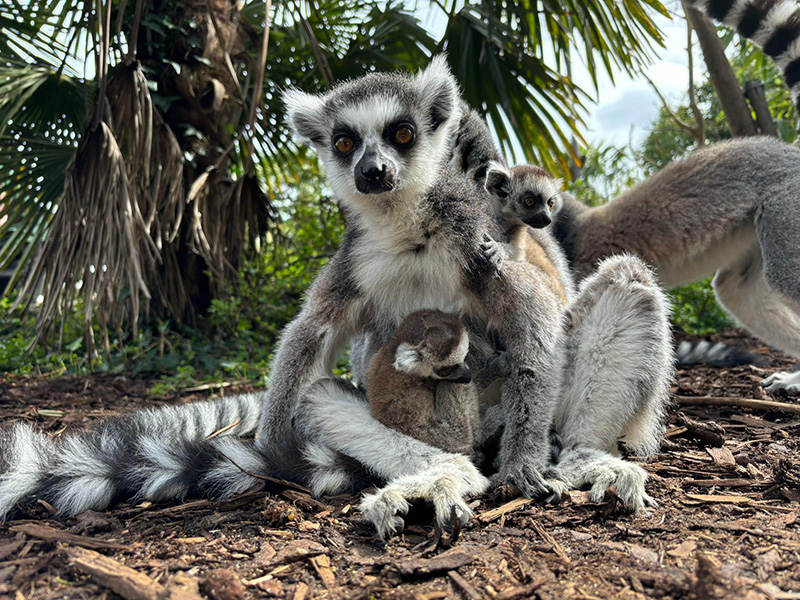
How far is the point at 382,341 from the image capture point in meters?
3.25

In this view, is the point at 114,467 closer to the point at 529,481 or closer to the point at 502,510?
the point at 502,510

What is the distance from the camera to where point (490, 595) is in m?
1.90

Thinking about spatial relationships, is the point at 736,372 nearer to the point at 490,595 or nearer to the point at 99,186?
the point at 490,595

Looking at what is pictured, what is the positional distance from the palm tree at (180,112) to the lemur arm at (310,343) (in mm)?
2293

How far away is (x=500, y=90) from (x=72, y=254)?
4.13 metres

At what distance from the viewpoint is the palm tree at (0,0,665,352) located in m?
5.20

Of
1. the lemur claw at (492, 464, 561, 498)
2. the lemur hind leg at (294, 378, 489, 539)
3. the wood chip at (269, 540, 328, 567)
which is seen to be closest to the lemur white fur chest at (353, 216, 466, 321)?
the lemur hind leg at (294, 378, 489, 539)

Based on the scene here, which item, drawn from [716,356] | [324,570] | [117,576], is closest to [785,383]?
[716,356]

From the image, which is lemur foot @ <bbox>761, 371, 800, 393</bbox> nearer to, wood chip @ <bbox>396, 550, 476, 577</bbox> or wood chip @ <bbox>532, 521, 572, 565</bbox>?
wood chip @ <bbox>532, 521, 572, 565</bbox>

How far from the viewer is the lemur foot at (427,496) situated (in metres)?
2.37

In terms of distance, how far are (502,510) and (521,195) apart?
2.47m

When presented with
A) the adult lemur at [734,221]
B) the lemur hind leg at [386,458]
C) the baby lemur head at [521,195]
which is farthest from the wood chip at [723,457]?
the baby lemur head at [521,195]

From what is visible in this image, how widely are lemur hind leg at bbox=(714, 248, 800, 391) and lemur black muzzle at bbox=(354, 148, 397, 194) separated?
149 inches

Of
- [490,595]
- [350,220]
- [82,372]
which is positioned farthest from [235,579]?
[82,372]
